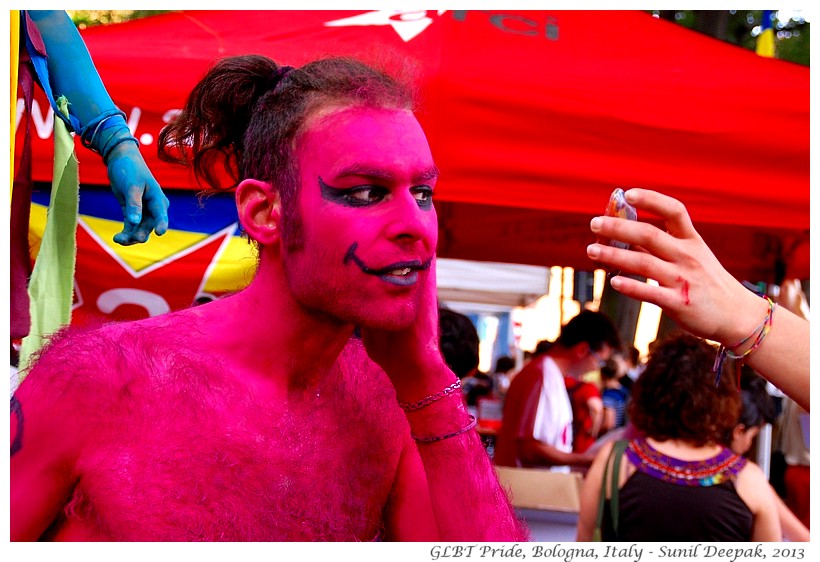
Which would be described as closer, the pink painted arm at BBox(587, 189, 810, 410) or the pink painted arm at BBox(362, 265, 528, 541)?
the pink painted arm at BBox(587, 189, 810, 410)

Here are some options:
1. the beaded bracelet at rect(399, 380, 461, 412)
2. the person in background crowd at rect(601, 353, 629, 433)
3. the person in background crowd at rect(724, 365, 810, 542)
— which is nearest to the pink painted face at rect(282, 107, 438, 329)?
the beaded bracelet at rect(399, 380, 461, 412)

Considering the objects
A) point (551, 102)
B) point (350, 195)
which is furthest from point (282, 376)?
point (551, 102)

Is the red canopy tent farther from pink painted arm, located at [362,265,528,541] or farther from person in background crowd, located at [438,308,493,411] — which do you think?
pink painted arm, located at [362,265,528,541]

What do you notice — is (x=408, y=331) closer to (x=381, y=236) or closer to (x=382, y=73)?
(x=381, y=236)

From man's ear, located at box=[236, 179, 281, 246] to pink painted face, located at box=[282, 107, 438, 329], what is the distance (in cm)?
6

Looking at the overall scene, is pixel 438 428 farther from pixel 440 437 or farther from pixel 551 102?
pixel 551 102

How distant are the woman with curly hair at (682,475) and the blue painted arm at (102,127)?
2011mm

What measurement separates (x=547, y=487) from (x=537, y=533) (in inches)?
8.5

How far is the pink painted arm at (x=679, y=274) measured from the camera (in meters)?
1.36

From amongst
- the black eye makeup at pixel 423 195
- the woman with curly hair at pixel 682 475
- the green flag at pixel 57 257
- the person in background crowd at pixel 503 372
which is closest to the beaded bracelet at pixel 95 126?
the green flag at pixel 57 257

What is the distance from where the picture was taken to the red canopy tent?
308 centimetres

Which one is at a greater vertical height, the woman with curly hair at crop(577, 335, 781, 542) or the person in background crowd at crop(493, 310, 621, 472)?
the woman with curly hair at crop(577, 335, 781, 542)

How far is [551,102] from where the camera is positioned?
3.12 metres
